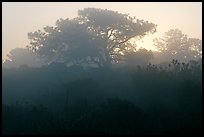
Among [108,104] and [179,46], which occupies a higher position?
[179,46]

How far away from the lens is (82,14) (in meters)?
70.2

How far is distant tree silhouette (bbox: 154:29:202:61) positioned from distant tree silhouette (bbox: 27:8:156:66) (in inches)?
545

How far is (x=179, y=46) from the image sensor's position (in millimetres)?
84812

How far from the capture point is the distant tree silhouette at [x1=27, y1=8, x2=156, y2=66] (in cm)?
6644

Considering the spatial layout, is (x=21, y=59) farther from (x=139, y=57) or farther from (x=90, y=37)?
(x=139, y=57)

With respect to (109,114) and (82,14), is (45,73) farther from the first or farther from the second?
(109,114)

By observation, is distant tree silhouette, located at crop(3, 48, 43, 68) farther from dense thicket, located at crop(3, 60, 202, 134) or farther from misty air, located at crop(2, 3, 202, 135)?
dense thicket, located at crop(3, 60, 202, 134)

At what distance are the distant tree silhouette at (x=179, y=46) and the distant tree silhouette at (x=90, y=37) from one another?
13850mm

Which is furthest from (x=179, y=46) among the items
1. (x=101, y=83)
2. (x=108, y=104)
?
(x=108, y=104)

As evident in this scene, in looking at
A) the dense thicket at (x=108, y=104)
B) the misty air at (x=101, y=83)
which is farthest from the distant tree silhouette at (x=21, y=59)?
the dense thicket at (x=108, y=104)

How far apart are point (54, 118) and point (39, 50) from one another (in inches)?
1478

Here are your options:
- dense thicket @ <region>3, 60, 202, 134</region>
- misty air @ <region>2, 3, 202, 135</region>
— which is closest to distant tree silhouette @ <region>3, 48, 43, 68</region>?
misty air @ <region>2, 3, 202, 135</region>

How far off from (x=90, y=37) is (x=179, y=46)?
26.5m

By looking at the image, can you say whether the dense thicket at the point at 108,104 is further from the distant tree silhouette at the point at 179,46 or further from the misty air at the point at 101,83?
the distant tree silhouette at the point at 179,46
